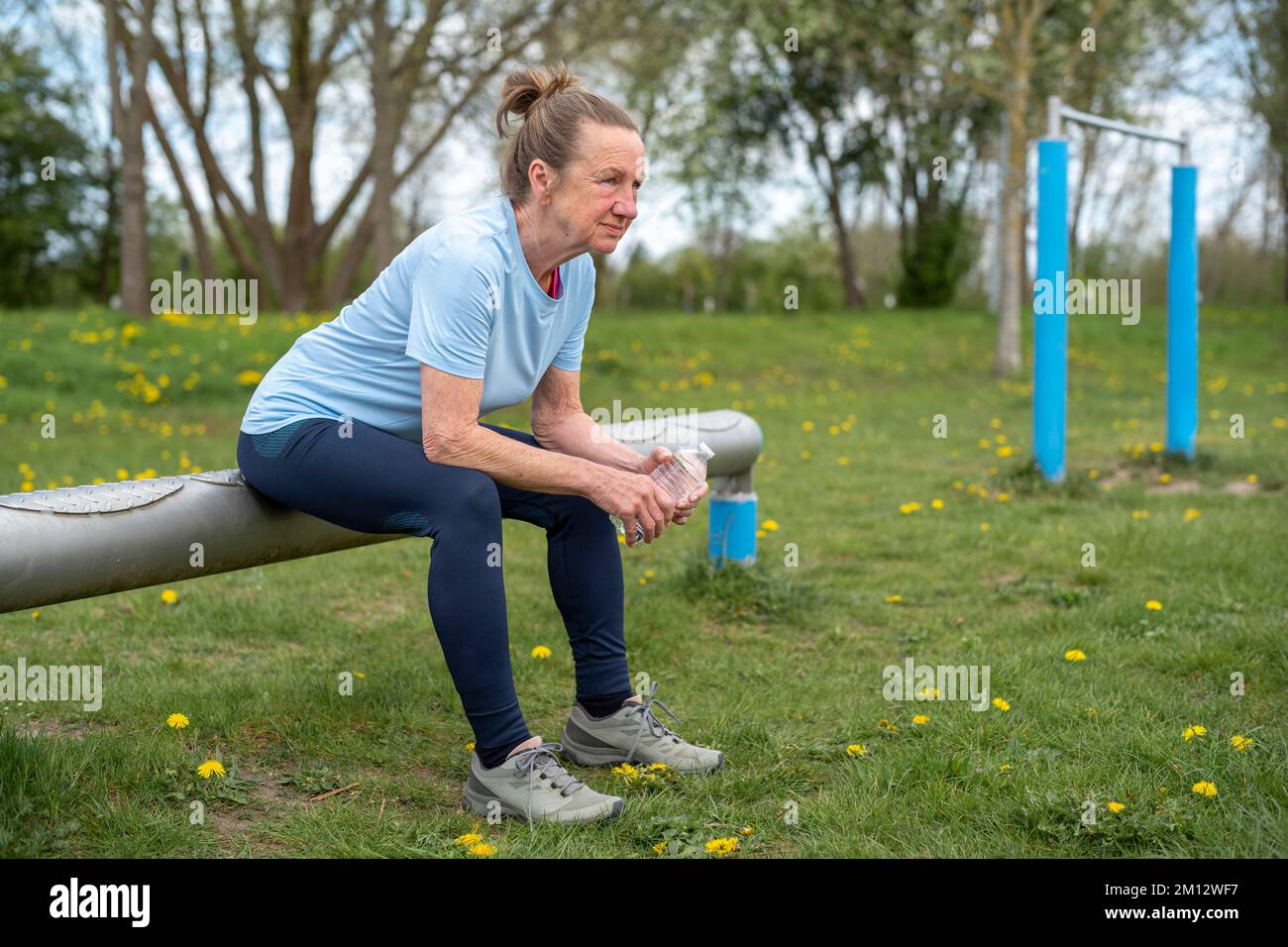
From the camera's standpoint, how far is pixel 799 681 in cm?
388

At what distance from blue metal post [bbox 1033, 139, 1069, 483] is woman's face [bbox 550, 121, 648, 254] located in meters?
4.50

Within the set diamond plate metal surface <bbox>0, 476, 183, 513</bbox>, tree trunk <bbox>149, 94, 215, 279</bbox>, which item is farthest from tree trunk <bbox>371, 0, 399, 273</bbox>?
diamond plate metal surface <bbox>0, 476, 183, 513</bbox>

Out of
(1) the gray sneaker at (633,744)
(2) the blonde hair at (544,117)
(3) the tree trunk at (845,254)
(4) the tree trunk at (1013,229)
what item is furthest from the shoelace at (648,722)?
(3) the tree trunk at (845,254)

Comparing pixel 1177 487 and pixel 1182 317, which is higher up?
pixel 1182 317

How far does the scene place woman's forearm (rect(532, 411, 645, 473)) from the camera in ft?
10.8

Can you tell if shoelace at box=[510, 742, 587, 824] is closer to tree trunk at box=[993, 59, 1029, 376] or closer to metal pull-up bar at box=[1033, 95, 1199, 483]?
metal pull-up bar at box=[1033, 95, 1199, 483]

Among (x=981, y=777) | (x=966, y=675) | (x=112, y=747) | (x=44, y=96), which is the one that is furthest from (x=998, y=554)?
(x=44, y=96)

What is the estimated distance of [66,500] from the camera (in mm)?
2689

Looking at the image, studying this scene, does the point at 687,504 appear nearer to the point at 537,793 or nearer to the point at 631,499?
the point at 631,499

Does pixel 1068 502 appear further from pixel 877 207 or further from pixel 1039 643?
pixel 877 207

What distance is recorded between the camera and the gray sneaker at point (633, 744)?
122 inches

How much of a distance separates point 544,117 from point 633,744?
61.5 inches

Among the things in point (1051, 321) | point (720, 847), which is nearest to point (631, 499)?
point (720, 847)
